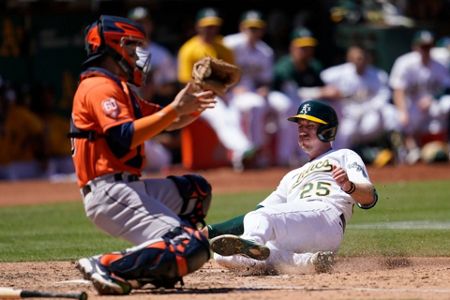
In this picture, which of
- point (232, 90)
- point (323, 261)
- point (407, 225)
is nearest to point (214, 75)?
point (323, 261)

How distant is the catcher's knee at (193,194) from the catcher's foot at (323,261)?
764 millimetres

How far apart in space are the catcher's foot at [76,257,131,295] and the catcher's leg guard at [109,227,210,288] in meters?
0.05

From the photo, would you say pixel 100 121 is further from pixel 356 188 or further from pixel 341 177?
pixel 356 188

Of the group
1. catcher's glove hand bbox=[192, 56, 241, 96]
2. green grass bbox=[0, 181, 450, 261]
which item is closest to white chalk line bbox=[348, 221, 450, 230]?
green grass bbox=[0, 181, 450, 261]

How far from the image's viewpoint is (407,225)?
10133mm

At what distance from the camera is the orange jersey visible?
6344 millimetres

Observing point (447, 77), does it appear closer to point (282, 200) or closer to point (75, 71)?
point (75, 71)

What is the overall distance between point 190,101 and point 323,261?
1.48 meters

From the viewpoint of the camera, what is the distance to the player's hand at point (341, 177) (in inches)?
267

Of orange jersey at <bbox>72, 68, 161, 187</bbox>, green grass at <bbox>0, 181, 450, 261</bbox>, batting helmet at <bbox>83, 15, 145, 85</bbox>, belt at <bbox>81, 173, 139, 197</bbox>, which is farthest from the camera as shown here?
green grass at <bbox>0, 181, 450, 261</bbox>

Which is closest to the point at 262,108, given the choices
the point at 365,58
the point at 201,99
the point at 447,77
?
the point at 365,58

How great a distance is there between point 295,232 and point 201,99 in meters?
1.27

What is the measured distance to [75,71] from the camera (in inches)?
683

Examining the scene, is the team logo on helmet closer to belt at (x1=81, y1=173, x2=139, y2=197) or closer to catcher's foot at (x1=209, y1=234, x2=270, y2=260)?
catcher's foot at (x1=209, y1=234, x2=270, y2=260)
